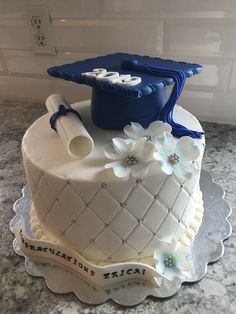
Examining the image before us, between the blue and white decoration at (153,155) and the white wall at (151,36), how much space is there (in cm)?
41

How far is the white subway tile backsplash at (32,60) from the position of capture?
0.96 metres

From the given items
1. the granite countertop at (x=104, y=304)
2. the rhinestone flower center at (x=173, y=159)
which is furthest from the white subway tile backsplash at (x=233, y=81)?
the rhinestone flower center at (x=173, y=159)

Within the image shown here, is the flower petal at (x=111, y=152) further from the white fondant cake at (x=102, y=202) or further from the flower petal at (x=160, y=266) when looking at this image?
the flower petal at (x=160, y=266)

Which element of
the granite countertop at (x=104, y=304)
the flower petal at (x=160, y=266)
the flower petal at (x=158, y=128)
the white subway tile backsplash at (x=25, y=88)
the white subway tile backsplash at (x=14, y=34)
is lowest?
the granite countertop at (x=104, y=304)

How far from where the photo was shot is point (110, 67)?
0.59 meters

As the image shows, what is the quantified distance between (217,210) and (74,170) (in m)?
0.32

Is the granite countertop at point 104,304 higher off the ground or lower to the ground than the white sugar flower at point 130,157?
lower

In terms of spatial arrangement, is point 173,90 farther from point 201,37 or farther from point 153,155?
point 201,37

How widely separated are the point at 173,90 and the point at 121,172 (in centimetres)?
16

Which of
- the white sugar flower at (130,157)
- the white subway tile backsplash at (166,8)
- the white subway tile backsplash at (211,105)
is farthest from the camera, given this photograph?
the white subway tile backsplash at (211,105)

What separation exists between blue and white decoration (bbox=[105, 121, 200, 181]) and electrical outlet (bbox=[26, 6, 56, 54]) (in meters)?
0.56

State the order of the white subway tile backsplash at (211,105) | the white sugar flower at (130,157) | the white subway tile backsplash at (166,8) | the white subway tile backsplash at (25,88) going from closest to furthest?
the white sugar flower at (130,157) → the white subway tile backsplash at (166,8) → the white subway tile backsplash at (211,105) → the white subway tile backsplash at (25,88)

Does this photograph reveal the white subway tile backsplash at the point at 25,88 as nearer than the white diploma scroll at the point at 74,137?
No

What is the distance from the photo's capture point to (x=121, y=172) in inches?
19.1
